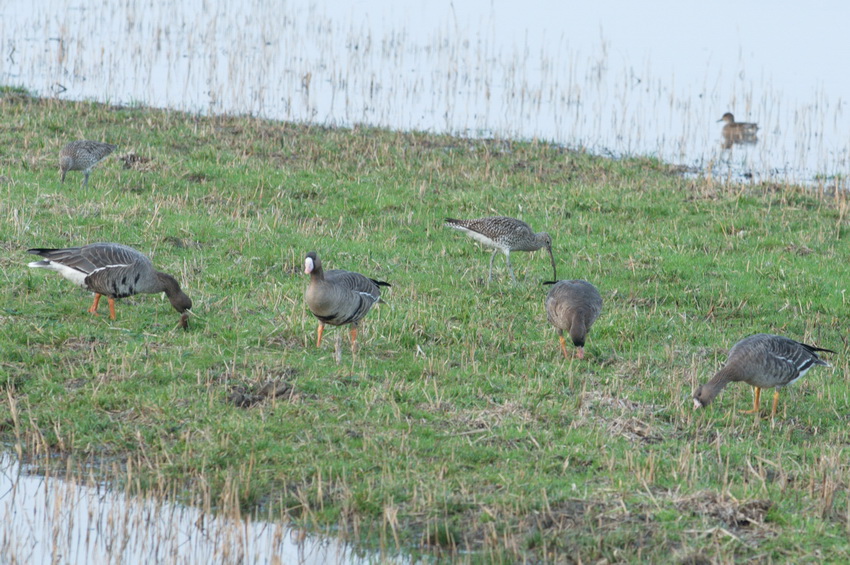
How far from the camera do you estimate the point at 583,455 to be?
8484 mm

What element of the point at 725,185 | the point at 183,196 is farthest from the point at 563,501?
the point at 725,185

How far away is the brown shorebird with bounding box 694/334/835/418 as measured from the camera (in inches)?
383

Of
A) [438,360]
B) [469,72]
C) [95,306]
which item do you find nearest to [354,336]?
[438,360]

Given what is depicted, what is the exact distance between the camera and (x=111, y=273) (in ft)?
35.9

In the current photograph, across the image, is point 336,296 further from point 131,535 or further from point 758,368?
point 758,368

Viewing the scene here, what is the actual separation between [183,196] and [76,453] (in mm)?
8476

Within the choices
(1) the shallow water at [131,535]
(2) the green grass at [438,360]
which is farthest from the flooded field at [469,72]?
(1) the shallow water at [131,535]

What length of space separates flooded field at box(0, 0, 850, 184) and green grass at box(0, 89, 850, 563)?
15.1 ft

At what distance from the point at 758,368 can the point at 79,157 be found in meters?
11.1

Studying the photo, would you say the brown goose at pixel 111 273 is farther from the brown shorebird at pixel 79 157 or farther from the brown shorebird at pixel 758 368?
the brown shorebird at pixel 758 368

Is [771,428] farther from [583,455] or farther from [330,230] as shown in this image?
[330,230]

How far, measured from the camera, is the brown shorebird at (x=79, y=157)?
638 inches

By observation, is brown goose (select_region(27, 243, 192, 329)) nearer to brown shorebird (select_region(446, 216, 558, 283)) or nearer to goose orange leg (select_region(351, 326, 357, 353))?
goose orange leg (select_region(351, 326, 357, 353))

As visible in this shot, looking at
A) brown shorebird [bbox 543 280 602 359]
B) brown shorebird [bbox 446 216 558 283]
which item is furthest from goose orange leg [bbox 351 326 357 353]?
brown shorebird [bbox 446 216 558 283]
